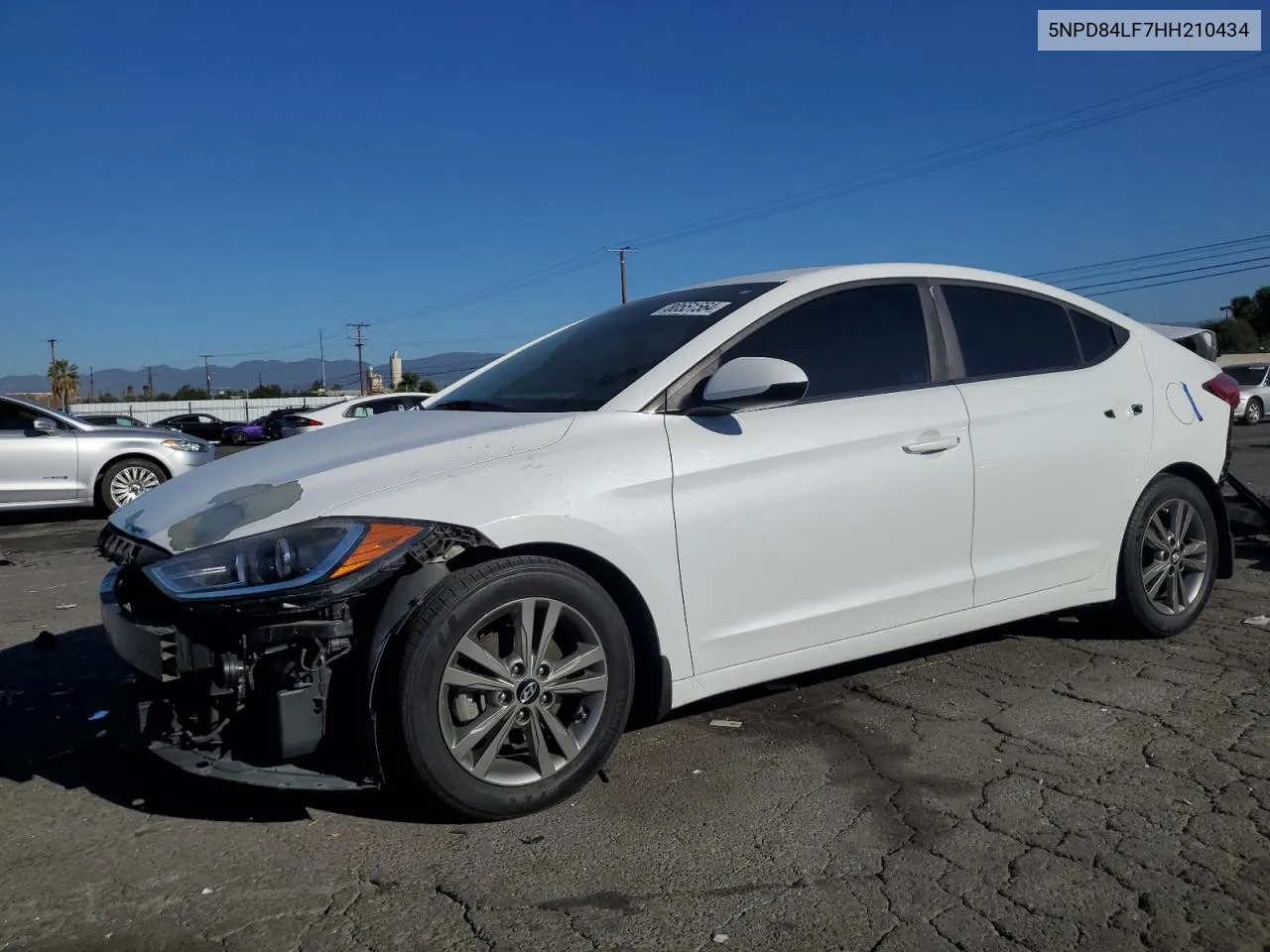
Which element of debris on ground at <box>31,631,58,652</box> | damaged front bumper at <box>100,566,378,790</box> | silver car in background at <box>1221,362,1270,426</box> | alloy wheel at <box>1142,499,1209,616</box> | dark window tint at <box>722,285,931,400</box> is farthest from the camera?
silver car in background at <box>1221,362,1270,426</box>

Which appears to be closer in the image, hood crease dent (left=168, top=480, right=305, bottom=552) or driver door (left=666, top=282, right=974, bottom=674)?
hood crease dent (left=168, top=480, right=305, bottom=552)

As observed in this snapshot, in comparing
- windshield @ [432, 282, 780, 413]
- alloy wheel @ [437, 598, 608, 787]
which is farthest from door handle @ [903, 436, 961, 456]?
alloy wheel @ [437, 598, 608, 787]

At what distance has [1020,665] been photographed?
4527mm

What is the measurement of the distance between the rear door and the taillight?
500 mm

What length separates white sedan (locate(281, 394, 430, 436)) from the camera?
14445 millimetres

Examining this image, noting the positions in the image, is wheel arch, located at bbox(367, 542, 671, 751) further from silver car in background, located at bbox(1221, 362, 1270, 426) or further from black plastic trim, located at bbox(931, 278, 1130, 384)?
silver car in background, located at bbox(1221, 362, 1270, 426)

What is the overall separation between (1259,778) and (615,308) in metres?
2.88

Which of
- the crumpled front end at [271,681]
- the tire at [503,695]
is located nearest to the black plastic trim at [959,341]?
the tire at [503,695]

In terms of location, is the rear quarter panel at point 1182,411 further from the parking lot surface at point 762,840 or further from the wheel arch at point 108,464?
the wheel arch at point 108,464

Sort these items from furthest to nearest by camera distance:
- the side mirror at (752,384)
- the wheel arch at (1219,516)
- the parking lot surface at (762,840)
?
1. the wheel arch at (1219,516)
2. the side mirror at (752,384)
3. the parking lot surface at (762,840)

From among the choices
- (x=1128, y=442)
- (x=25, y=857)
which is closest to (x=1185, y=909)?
(x=1128, y=442)

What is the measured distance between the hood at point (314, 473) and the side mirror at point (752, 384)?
48cm

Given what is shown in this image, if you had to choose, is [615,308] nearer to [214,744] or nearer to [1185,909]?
[214,744]

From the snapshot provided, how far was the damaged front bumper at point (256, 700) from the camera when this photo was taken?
2.79 meters
